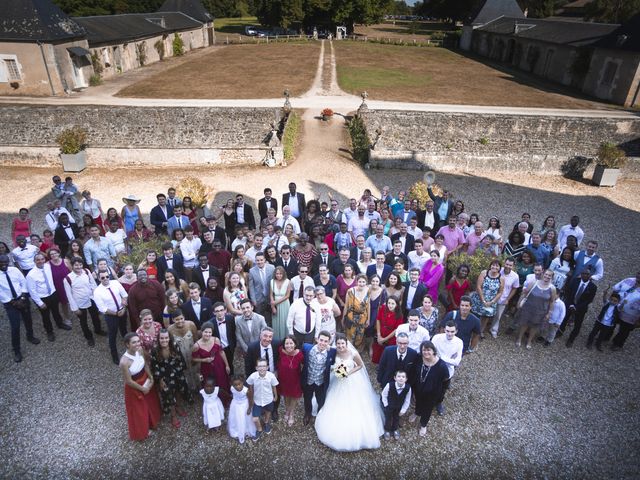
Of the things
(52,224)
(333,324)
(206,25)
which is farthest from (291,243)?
(206,25)

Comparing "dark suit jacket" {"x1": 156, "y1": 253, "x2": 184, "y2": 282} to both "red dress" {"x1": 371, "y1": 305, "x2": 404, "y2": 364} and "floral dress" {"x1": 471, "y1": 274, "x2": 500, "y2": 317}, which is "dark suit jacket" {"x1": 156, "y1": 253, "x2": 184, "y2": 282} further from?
"floral dress" {"x1": 471, "y1": 274, "x2": 500, "y2": 317}

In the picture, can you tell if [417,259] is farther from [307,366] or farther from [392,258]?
[307,366]

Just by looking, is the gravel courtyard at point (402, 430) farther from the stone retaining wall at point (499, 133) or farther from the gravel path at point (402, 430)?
the stone retaining wall at point (499, 133)

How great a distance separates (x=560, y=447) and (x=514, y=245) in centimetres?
390

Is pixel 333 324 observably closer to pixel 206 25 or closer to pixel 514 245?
pixel 514 245

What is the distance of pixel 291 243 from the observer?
8172 millimetres

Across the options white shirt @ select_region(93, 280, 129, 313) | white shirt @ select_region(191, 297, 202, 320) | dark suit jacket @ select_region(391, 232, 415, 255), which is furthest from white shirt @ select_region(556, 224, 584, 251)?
white shirt @ select_region(93, 280, 129, 313)

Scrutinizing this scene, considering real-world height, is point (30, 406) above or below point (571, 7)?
below

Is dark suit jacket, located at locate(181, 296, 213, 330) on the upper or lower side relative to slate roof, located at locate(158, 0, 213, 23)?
lower

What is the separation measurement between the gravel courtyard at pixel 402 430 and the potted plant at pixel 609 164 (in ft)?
32.0

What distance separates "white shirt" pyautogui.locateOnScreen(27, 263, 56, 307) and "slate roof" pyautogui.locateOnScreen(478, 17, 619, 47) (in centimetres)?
3827

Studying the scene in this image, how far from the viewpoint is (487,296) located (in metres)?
7.22

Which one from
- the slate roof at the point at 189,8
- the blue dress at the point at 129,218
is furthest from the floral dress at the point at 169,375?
the slate roof at the point at 189,8

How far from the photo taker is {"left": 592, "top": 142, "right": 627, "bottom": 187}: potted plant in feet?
48.9
